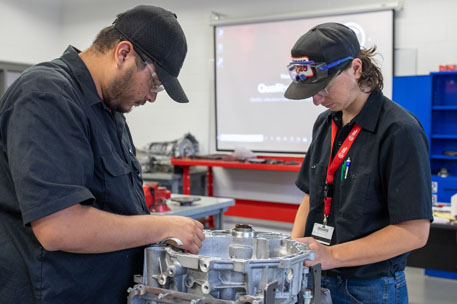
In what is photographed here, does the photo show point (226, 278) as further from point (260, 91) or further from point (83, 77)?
point (260, 91)

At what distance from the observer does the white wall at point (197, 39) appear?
16.4 ft

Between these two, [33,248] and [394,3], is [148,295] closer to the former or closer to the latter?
[33,248]

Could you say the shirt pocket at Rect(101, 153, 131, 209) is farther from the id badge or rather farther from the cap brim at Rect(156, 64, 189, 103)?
the id badge

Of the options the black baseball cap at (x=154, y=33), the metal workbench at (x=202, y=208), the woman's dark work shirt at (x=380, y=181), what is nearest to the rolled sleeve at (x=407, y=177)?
the woman's dark work shirt at (x=380, y=181)

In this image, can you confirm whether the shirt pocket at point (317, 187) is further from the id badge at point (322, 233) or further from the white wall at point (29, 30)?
the white wall at point (29, 30)

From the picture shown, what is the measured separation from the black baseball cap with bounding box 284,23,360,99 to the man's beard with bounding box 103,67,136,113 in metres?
0.55

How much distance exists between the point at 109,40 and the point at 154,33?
0.13m

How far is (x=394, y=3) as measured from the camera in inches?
196

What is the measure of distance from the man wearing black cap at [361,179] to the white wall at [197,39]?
3967 mm

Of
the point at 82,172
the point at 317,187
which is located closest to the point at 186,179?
the point at 317,187

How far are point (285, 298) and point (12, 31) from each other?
7.08m

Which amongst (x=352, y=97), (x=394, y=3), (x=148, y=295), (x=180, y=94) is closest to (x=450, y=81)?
(x=394, y=3)

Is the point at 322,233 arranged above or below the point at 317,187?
below

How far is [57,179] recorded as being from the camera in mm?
981
